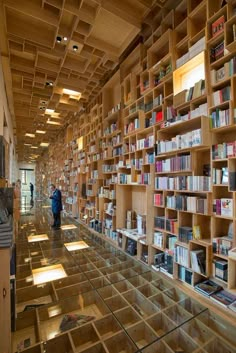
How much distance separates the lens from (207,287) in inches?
106

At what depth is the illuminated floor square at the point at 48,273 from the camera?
10.8 feet

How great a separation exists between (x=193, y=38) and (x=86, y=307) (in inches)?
164

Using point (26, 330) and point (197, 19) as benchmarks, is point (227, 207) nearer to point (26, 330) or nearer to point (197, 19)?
point (26, 330)

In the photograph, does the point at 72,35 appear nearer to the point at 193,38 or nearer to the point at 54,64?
the point at 54,64

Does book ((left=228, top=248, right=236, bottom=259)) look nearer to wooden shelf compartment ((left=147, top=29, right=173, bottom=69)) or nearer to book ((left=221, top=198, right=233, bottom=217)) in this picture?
book ((left=221, top=198, right=233, bottom=217))

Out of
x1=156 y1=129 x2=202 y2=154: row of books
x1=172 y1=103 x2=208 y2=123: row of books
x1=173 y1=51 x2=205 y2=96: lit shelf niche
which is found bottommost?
x1=156 y1=129 x2=202 y2=154: row of books

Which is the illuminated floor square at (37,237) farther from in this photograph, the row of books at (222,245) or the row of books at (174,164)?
the row of books at (222,245)

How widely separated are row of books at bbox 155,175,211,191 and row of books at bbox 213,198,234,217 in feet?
0.72

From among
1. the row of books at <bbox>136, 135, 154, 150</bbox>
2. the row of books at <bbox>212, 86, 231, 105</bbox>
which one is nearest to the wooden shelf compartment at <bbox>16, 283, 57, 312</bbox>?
the row of books at <bbox>136, 135, 154, 150</bbox>

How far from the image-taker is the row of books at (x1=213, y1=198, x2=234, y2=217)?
2496 mm

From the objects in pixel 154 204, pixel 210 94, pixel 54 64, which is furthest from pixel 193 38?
pixel 54 64

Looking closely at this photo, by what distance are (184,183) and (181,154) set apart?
1.73ft

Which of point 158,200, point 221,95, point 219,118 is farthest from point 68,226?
point 221,95

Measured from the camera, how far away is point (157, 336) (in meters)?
2.07
